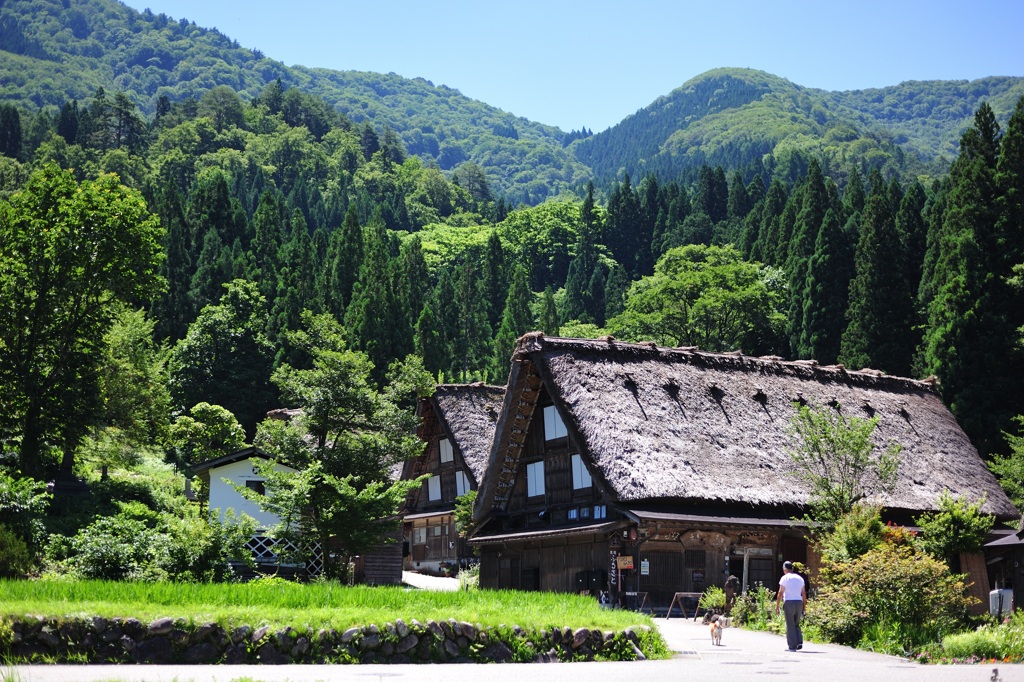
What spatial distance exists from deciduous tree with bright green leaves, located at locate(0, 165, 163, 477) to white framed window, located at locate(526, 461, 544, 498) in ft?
48.8

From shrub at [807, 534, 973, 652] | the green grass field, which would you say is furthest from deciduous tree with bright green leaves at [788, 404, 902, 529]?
the green grass field

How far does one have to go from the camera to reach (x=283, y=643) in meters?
15.1

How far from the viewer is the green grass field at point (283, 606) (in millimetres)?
14906

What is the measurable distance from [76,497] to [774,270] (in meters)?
46.0

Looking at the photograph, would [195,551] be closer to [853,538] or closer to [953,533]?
[853,538]

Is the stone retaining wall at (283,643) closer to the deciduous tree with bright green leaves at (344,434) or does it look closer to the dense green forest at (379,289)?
the dense green forest at (379,289)

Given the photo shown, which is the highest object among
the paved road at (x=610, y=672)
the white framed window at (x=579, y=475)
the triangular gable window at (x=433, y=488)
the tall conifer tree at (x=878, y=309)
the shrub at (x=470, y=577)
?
the tall conifer tree at (x=878, y=309)

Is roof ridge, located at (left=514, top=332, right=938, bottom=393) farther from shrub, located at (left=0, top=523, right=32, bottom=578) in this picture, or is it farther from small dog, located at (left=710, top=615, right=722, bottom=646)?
shrub, located at (left=0, top=523, right=32, bottom=578)

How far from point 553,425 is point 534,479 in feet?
6.03

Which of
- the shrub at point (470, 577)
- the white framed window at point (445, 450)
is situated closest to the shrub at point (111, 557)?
the shrub at point (470, 577)

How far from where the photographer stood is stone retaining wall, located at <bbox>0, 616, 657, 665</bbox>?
14.3 m

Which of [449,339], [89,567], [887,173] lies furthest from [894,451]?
[887,173]

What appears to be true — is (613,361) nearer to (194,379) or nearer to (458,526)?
(458,526)

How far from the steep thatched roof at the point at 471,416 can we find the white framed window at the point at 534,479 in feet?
24.2
